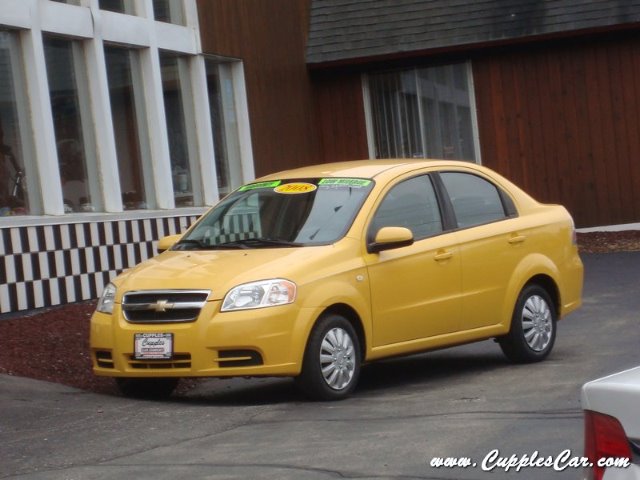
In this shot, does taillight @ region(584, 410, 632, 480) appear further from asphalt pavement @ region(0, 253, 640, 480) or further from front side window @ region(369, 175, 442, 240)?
front side window @ region(369, 175, 442, 240)

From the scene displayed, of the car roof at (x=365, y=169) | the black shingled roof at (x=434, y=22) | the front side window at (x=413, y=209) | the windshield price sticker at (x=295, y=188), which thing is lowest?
the front side window at (x=413, y=209)

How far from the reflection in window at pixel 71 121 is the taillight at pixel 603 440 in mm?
11634

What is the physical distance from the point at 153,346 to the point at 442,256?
2299 mm

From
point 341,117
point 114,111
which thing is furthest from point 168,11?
point 341,117

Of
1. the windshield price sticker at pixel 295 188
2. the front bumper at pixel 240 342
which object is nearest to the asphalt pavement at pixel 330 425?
the front bumper at pixel 240 342

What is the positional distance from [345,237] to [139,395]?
1.84 meters

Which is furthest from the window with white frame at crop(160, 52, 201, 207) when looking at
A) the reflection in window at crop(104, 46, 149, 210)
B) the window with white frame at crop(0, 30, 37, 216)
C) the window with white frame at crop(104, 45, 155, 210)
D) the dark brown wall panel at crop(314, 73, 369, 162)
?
the dark brown wall panel at crop(314, 73, 369, 162)

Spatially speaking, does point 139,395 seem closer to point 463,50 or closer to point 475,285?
point 475,285

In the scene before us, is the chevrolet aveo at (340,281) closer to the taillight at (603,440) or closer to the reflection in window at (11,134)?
the reflection in window at (11,134)

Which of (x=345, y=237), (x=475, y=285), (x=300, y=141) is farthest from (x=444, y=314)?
(x=300, y=141)

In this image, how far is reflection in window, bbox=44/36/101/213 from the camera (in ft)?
49.5

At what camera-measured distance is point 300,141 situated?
22.1 meters

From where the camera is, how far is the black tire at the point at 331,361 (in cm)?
907

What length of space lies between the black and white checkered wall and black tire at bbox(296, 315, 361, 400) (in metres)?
5.10
